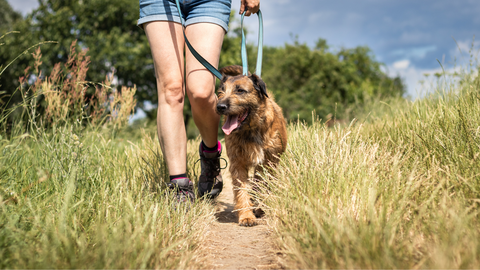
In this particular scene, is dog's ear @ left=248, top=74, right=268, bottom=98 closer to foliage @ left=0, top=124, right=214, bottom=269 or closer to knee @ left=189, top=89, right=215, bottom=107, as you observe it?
knee @ left=189, top=89, right=215, bottom=107

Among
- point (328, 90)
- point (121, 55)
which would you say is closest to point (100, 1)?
point (121, 55)

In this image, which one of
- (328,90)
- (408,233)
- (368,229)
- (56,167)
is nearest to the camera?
(368,229)

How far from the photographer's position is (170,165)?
9.29 ft

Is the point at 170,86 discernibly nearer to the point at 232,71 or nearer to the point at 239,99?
the point at 239,99

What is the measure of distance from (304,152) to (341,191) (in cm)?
104

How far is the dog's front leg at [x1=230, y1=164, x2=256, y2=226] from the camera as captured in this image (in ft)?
9.34

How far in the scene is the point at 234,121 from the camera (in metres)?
3.14

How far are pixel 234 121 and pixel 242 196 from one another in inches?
30.5

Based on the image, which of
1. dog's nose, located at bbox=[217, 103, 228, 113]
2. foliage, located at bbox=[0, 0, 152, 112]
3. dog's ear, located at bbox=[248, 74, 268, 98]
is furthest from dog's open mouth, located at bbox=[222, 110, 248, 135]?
foliage, located at bbox=[0, 0, 152, 112]

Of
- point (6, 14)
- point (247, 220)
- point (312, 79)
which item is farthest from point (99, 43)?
point (6, 14)

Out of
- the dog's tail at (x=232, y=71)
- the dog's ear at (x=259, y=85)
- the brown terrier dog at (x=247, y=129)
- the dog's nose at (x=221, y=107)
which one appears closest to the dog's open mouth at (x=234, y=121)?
the brown terrier dog at (x=247, y=129)

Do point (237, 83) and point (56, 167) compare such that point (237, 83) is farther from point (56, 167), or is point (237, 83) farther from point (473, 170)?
point (473, 170)

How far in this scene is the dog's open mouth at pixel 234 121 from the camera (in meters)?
3.07

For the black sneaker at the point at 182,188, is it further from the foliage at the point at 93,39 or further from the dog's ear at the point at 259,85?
the foliage at the point at 93,39
